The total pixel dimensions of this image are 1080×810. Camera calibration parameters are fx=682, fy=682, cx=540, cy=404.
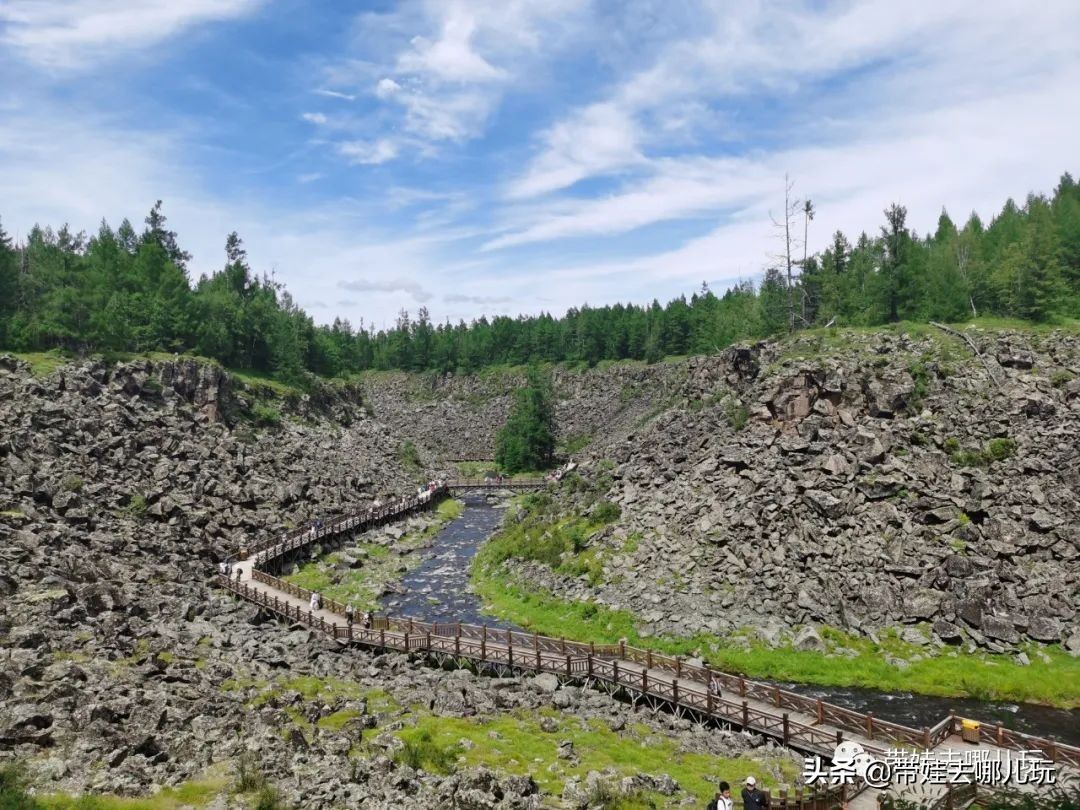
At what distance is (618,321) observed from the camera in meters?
176

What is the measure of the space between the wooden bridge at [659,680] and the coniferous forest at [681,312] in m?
49.2

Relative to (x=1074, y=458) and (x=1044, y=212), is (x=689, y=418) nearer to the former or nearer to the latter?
(x=1074, y=458)

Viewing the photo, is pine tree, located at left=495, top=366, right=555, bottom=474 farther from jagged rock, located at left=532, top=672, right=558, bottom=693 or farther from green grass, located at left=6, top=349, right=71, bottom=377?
jagged rock, located at left=532, top=672, right=558, bottom=693

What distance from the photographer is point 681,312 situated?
162 m

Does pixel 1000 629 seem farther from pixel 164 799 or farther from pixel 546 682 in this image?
pixel 164 799

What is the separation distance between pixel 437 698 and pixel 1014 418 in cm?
4925

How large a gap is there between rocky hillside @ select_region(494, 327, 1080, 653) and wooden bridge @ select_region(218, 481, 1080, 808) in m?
9.78

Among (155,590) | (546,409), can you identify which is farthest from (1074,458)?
(546,409)

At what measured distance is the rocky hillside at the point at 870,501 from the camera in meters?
45.2

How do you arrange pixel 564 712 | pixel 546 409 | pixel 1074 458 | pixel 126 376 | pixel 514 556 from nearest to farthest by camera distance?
pixel 564 712 < pixel 1074 458 < pixel 514 556 < pixel 126 376 < pixel 546 409

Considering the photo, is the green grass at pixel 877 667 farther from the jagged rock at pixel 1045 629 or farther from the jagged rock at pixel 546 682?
the jagged rock at pixel 546 682

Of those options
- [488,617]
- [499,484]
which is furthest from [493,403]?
[488,617]

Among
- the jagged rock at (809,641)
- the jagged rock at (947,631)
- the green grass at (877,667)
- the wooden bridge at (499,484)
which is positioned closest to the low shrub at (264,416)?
the wooden bridge at (499,484)

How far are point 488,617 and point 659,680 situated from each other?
20967mm
